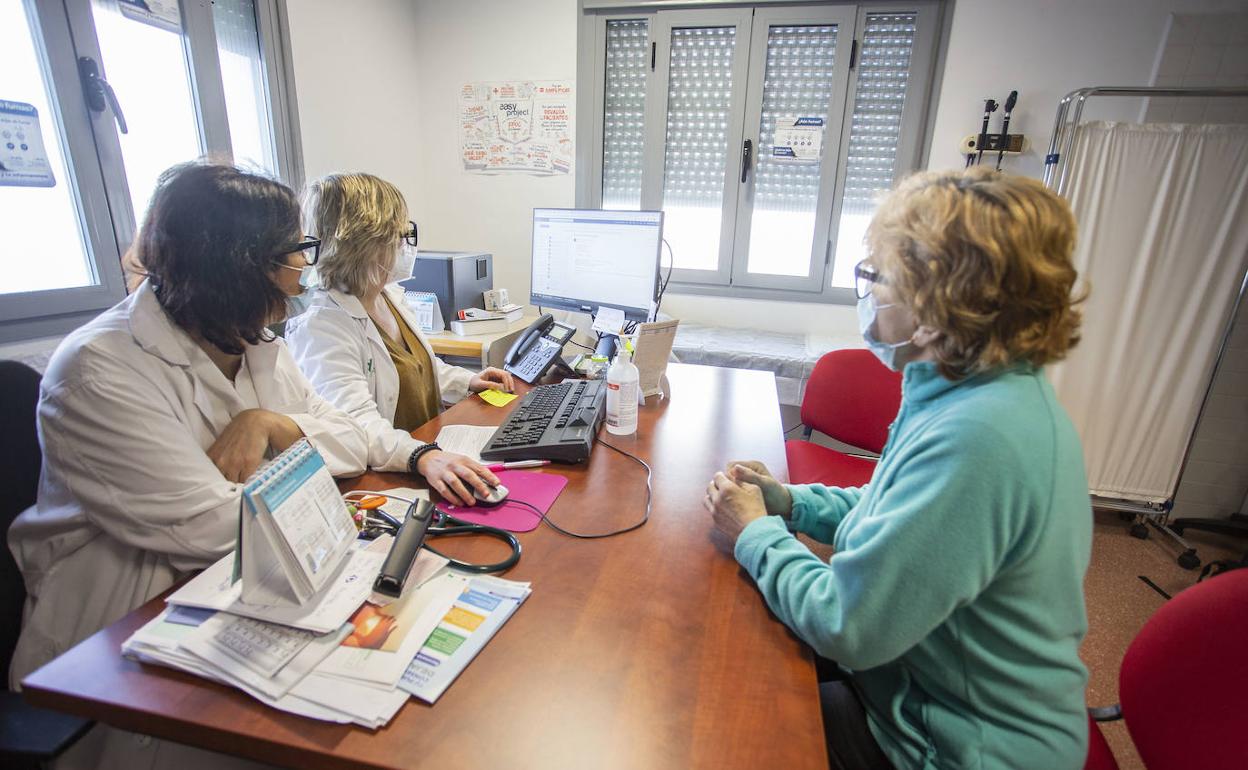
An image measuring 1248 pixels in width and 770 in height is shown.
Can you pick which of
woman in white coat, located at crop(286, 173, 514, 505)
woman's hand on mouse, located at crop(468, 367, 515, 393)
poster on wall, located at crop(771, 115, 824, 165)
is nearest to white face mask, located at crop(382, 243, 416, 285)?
woman in white coat, located at crop(286, 173, 514, 505)

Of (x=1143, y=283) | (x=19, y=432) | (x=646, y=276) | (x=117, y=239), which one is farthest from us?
(x=1143, y=283)

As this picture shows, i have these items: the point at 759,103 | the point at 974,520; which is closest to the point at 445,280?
the point at 759,103

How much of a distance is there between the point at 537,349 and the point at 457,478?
36.9 inches

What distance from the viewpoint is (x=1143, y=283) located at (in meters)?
2.41

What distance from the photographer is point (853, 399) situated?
208 cm

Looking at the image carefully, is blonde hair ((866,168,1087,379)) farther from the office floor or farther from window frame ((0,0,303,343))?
window frame ((0,0,303,343))

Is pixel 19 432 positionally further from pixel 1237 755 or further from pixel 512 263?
pixel 512 263

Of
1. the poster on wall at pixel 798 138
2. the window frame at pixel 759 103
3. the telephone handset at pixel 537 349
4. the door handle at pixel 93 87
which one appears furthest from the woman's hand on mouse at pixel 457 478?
the poster on wall at pixel 798 138

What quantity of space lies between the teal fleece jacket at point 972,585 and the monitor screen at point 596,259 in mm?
1297

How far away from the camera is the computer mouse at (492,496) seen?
106 cm

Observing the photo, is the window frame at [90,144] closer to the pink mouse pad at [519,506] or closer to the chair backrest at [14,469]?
the chair backrest at [14,469]

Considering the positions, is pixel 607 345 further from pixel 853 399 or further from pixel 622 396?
pixel 853 399

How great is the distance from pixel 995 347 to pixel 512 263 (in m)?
3.03

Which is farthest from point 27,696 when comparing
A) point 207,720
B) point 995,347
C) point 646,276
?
point 646,276
